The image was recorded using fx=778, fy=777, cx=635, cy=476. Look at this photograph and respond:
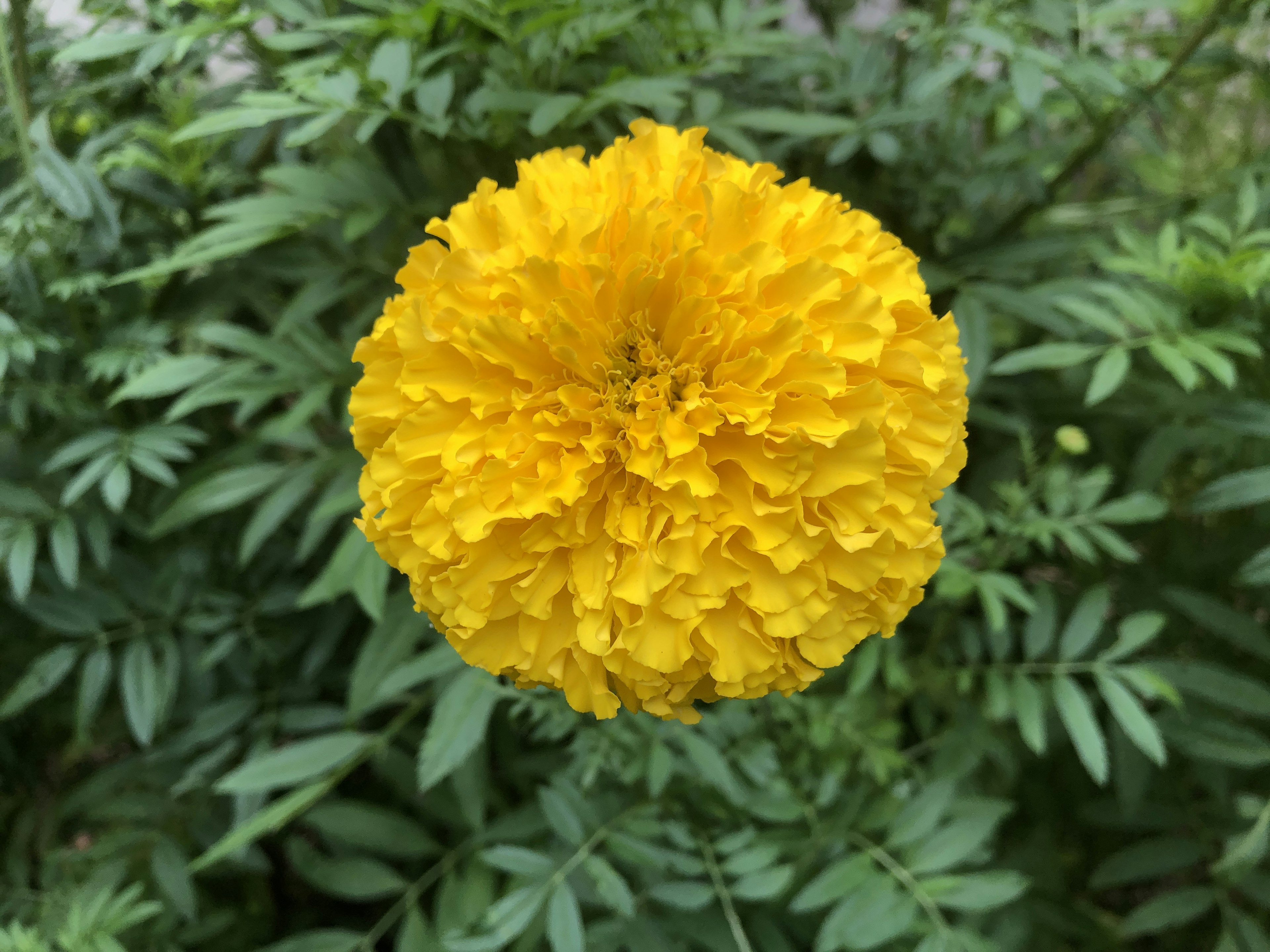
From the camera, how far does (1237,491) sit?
72 cm

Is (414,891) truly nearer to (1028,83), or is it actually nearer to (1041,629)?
(1041,629)

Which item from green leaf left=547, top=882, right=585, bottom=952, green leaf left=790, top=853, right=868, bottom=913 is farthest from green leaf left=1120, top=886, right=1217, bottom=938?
green leaf left=547, top=882, right=585, bottom=952

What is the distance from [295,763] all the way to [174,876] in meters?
0.22

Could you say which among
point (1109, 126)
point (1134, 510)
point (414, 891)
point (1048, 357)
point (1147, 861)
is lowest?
point (1147, 861)

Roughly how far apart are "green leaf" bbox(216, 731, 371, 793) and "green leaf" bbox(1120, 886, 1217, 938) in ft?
2.81

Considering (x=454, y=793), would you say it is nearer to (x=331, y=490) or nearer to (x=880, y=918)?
(x=331, y=490)

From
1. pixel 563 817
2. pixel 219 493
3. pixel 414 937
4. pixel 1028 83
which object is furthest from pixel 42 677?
pixel 1028 83

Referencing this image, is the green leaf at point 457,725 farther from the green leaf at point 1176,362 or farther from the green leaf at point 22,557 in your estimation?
the green leaf at point 1176,362

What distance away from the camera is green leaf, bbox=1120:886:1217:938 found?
2.76 ft

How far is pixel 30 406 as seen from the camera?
83 centimetres

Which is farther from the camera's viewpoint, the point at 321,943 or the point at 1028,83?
the point at 321,943

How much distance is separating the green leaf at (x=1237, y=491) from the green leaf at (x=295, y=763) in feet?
2.80

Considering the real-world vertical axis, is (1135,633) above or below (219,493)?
below

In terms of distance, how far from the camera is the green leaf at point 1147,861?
0.90m
